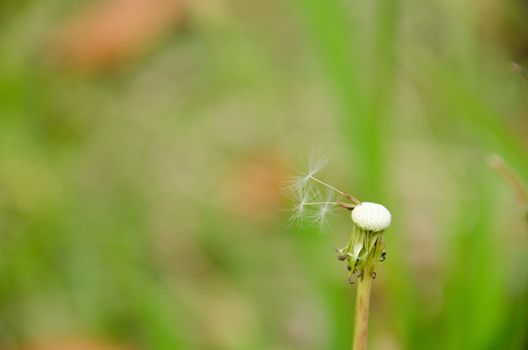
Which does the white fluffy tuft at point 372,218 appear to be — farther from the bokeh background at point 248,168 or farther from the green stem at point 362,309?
the bokeh background at point 248,168

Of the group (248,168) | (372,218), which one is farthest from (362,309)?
(248,168)

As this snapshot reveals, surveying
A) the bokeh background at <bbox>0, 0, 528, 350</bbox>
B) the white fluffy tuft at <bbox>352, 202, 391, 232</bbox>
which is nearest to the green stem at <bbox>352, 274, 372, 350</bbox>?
the white fluffy tuft at <bbox>352, 202, 391, 232</bbox>

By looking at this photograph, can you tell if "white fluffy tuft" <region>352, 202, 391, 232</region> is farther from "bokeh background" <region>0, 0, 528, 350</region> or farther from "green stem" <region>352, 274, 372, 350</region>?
"bokeh background" <region>0, 0, 528, 350</region>

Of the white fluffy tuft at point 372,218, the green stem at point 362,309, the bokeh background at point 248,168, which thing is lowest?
the green stem at point 362,309

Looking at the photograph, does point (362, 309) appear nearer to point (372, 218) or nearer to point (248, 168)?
point (372, 218)

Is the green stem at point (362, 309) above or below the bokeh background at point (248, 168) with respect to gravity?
below

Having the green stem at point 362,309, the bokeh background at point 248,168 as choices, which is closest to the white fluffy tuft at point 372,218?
the green stem at point 362,309
